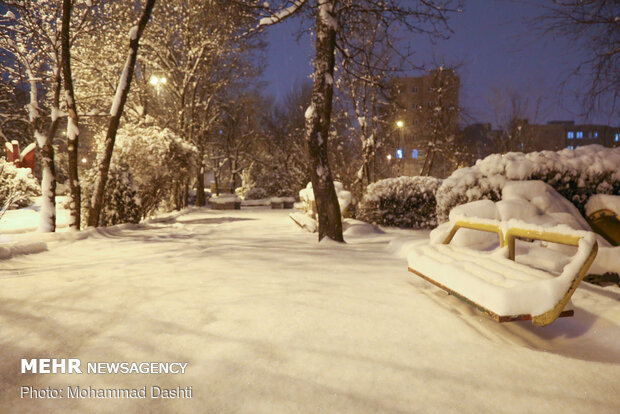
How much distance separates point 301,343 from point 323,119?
5726 millimetres

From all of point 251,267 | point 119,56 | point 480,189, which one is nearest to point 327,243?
point 251,267

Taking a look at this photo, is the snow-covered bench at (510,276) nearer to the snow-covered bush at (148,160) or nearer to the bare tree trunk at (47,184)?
the bare tree trunk at (47,184)

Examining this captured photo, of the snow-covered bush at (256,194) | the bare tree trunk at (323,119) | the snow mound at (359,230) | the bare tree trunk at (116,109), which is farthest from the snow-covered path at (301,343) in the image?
the snow-covered bush at (256,194)

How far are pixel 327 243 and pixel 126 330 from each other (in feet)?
16.1

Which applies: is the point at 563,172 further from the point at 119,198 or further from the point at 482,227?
the point at 119,198

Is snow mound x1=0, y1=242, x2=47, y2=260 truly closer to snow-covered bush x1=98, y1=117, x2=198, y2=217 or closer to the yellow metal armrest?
snow-covered bush x1=98, y1=117, x2=198, y2=217

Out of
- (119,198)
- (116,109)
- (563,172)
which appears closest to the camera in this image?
(563,172)

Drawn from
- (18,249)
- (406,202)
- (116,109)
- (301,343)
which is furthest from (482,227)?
(116,109)

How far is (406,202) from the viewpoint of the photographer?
11914 millimetres

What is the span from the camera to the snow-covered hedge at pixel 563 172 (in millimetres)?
6078

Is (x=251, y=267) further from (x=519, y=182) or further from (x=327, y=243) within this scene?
(x=519, y=182)

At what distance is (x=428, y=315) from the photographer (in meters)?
3.28

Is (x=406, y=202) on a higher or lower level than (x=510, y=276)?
higher

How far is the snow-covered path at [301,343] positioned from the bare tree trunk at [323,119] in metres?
3.12
